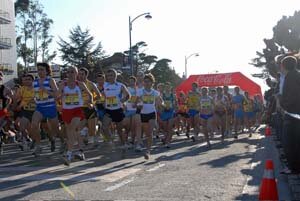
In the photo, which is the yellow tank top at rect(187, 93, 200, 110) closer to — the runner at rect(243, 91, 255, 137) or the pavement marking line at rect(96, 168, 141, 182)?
the runner at rect(243, 91, 255, 137)

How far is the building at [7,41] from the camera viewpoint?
198 ft

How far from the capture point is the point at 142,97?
12.9 metres

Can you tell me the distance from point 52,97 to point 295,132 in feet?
19.8

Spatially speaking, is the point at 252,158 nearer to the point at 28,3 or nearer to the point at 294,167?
the point at 294,167

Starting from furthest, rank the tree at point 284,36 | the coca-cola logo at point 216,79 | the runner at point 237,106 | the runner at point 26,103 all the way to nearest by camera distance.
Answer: the tree at point 284,36 → the coca-cola logo at point 216,79 → the runner at point 237,106 → the runner at point 26,103

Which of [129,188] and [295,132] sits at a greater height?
[295,132]

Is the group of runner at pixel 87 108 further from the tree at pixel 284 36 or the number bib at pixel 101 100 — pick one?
the tree at pixel 284 36

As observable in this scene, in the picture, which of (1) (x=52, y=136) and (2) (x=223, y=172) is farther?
(1) (x=52, y=136)

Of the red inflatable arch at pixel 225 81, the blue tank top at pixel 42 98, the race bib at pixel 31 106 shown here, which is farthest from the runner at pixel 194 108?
the red inflatable arch at pixel 225 81

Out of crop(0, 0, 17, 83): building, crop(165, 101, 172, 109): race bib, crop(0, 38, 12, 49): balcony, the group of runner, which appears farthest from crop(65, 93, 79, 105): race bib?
crop(0, 38, 12, 49): balcony

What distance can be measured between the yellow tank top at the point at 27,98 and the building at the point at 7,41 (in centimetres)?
4643

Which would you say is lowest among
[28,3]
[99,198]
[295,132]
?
[99,198]

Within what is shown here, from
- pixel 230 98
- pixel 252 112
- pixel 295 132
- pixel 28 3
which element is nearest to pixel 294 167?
pixel 295 132

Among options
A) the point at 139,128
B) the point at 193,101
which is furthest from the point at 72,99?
the point at 193,101
